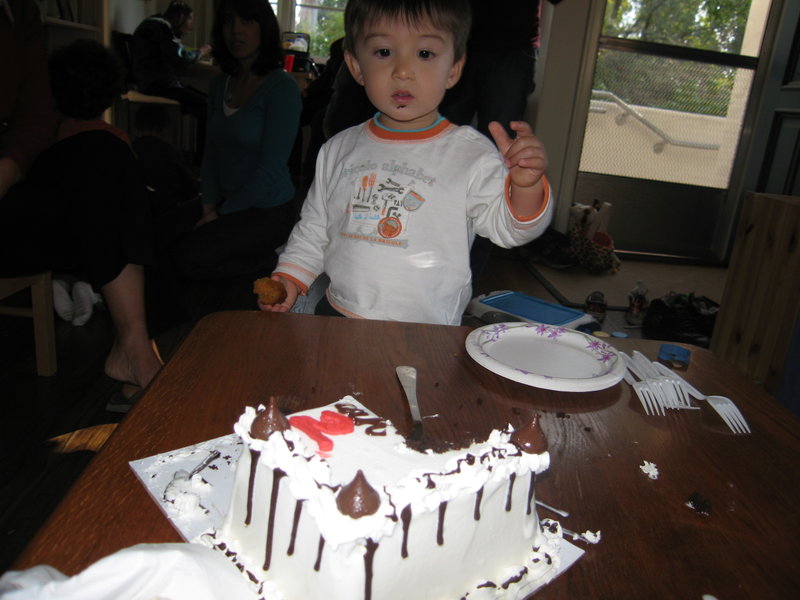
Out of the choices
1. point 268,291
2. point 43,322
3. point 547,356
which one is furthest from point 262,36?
point 547,356

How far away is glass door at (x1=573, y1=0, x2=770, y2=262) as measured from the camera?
389cm

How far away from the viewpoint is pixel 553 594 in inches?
17.4

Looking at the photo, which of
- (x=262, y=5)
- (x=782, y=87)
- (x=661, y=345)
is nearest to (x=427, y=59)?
(x=661, y=345)

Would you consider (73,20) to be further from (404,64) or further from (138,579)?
(138,579)

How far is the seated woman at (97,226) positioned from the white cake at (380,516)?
128 centimetres

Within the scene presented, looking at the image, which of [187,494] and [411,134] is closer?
[187,494]

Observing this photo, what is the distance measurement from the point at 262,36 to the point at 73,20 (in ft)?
6.58

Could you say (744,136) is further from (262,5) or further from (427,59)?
(427,59)

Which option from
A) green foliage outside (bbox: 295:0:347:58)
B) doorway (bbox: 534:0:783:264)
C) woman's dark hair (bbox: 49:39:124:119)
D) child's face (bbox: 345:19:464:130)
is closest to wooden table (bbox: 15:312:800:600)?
child's face (bbox: 345:19:464:130)

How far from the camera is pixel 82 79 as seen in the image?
6.17 ft

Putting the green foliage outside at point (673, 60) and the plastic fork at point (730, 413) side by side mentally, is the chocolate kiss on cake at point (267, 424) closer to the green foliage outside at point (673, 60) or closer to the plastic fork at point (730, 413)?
the plastic fork at point (730, 413)

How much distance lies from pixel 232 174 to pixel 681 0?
3.05 m

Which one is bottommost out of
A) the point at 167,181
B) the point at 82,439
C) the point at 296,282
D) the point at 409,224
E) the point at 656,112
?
the point at 82,439

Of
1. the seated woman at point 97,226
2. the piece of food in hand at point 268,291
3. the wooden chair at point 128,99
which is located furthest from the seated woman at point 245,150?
the wooden chair at point 128,99
